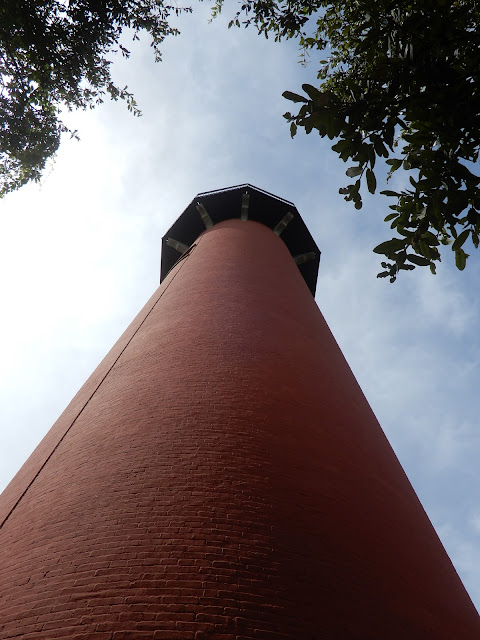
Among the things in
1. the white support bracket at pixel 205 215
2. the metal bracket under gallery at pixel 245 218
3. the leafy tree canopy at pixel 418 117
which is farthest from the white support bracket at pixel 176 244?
the leafy tree canopy at pixel 418 117

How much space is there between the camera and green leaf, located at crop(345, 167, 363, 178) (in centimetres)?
282

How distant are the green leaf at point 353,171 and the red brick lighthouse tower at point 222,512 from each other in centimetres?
187

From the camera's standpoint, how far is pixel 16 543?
301cm

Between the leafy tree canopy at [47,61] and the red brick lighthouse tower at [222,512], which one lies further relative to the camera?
the leafy tree canopy at [47,61]

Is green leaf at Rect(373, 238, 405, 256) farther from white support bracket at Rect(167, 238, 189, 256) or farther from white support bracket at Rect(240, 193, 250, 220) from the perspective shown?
white support bracket at Rect(167, 238, 189, 256)

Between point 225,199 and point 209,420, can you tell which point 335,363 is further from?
point 225,199

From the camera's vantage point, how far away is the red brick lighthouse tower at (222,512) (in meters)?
2.29

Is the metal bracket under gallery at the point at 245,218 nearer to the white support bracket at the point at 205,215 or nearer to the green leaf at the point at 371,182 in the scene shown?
the white support bracket at the point at 205,215

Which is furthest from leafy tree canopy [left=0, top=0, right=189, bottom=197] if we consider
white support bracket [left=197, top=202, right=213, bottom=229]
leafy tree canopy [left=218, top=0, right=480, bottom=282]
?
leafy tree canopy [left=218, top=0, right=480, bottom=282]

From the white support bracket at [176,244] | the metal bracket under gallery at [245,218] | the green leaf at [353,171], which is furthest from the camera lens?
the white support bracket at [176,244]

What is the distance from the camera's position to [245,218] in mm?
10750

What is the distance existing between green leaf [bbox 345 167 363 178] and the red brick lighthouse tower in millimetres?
1869

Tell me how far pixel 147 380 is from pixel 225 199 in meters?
7.69

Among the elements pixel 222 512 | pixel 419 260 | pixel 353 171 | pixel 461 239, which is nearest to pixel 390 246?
pixel 419 260
